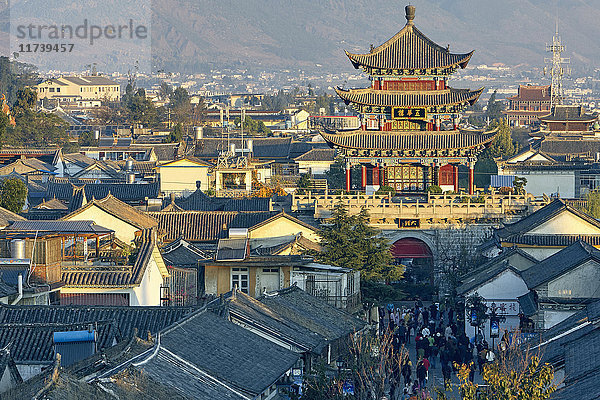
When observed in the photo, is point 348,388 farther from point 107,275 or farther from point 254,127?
point 254,127

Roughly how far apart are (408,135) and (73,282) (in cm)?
3600

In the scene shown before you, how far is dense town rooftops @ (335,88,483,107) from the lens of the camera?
67062 mm

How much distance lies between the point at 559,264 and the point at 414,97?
29755 millimetres

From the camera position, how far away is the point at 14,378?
2147 centimetres

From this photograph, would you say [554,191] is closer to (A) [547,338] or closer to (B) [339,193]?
(B) [339,193]

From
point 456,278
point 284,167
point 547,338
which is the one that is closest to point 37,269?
point 547,338

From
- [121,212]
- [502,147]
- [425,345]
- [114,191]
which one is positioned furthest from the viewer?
[502,147]

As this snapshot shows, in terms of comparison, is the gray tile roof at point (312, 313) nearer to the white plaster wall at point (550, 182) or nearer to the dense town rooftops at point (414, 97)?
the dense town rooftops at point (414, 97)

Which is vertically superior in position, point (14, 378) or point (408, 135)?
point (408, 135)

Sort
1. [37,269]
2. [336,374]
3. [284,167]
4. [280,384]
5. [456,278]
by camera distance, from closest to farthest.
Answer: [280,384] → [336,374] → [37,269] → [456,278] → [284,167]

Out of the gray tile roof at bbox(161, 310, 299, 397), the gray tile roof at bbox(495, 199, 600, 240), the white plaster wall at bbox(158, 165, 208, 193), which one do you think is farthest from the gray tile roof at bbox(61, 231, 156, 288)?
the white plaster wall at bbox(158, 165, 208, 193)

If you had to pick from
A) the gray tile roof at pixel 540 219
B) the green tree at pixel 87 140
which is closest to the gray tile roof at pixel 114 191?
the gray tile roof at pixel 540 219

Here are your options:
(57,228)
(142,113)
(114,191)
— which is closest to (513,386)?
(57,228)

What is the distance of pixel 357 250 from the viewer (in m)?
45.4
